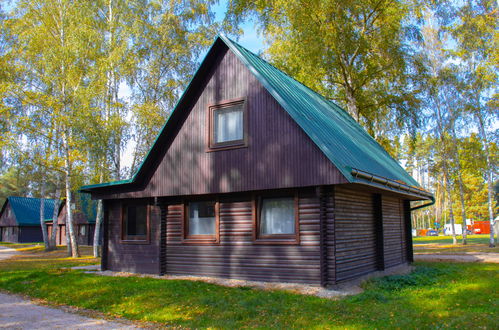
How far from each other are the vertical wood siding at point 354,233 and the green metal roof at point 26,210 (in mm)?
44362

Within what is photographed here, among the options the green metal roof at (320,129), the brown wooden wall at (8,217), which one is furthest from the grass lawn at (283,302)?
the brown wooden wall at (8,217)

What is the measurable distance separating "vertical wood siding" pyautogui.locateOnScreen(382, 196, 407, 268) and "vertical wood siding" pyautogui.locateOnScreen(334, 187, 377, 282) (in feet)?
3.99

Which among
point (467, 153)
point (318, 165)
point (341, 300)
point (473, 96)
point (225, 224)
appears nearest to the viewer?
point (341, 300)

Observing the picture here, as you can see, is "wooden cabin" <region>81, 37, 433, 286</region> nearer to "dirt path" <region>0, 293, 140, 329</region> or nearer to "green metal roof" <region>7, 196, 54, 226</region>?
"dirt path" <region>0, 293, 140, 329</region>

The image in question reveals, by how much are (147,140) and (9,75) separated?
8204 millimetres

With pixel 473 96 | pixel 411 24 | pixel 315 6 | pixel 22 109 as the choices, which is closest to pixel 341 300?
pixel 315 6

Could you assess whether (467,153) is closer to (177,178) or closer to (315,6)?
(315,6)

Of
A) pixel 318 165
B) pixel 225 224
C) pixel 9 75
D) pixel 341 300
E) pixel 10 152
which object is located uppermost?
pixel 9 75

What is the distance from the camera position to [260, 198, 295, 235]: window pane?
10922mm

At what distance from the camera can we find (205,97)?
41.7ft

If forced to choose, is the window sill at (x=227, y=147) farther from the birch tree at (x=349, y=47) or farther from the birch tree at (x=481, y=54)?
the birch tree at (x=481, y=54)

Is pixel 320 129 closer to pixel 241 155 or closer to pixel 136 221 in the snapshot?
pixel 241 155

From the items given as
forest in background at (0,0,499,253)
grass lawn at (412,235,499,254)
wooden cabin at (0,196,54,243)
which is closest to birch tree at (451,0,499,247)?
forest in background at (0,0,499,253)

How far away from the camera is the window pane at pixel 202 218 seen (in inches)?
490
